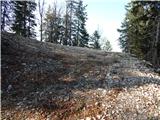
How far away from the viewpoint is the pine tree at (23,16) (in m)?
41.5

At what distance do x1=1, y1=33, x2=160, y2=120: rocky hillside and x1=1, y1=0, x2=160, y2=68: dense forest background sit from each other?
25.2 feet

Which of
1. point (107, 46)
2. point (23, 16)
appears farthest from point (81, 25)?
point (107, 46)

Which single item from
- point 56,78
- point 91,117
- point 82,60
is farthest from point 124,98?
point 82,60

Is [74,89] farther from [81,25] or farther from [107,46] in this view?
[107,46]

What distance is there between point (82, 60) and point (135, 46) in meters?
11.9

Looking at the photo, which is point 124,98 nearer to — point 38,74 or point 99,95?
A: point 99,95

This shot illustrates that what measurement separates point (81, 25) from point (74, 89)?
135ft

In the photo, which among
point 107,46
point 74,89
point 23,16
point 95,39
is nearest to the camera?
point 74,89

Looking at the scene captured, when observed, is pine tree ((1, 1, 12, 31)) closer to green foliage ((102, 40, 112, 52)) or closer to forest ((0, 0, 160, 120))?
forest ((0, 0, 160, 120))

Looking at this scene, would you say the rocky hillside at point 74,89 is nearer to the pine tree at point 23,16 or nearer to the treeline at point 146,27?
the treeline at point 146,27

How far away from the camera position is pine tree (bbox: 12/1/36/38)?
4150cm

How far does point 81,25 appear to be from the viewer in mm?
54875

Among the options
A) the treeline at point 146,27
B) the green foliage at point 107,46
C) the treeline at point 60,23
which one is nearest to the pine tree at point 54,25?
the treeline at point 60,23

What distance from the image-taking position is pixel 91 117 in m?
11.9
